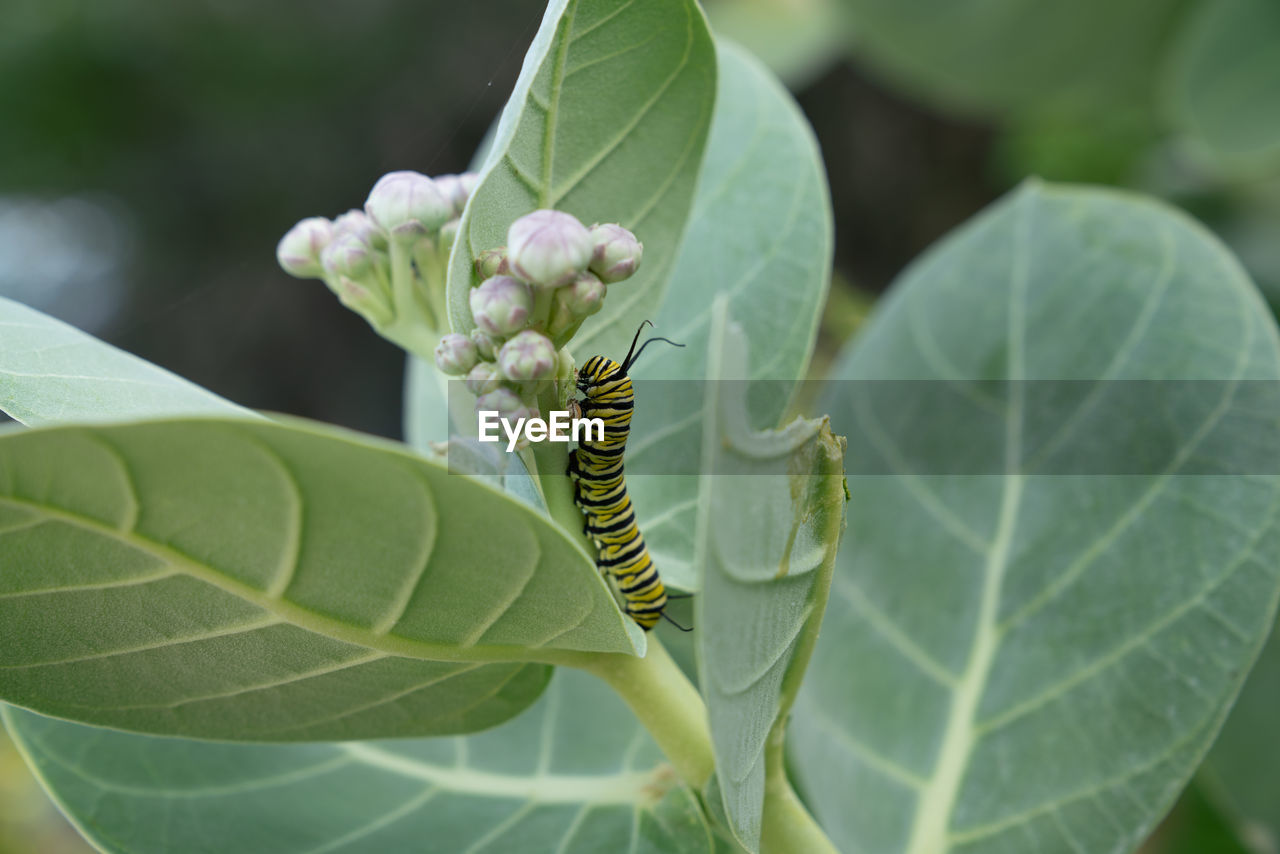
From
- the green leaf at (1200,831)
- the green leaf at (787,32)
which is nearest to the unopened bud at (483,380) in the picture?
the green leaf at (1200,831)

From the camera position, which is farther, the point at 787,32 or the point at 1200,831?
the point at 787,32

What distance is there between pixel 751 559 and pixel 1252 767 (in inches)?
32.0

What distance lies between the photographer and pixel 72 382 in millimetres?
536

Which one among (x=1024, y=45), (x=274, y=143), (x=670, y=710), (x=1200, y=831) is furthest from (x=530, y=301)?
(x=274, y=143)

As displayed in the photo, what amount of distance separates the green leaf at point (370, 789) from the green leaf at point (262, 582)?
16cm

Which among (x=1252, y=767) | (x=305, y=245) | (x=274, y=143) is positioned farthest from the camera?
(x=274, y=143)

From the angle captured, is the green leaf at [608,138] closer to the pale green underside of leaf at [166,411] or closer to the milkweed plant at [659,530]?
the milkweed plant at [659,530]

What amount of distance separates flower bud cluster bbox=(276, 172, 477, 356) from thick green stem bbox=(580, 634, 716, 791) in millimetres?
228

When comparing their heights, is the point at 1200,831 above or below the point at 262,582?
below

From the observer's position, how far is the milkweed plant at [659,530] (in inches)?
16.6

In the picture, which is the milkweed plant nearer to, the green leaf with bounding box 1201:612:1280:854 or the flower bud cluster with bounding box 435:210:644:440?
the flower bud cluster with bounding box 435:210:644:440

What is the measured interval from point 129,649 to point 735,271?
18.8 inches

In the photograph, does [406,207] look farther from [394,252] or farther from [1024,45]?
[1024,45]

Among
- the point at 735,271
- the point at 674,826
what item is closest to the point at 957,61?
the point at 735,271
